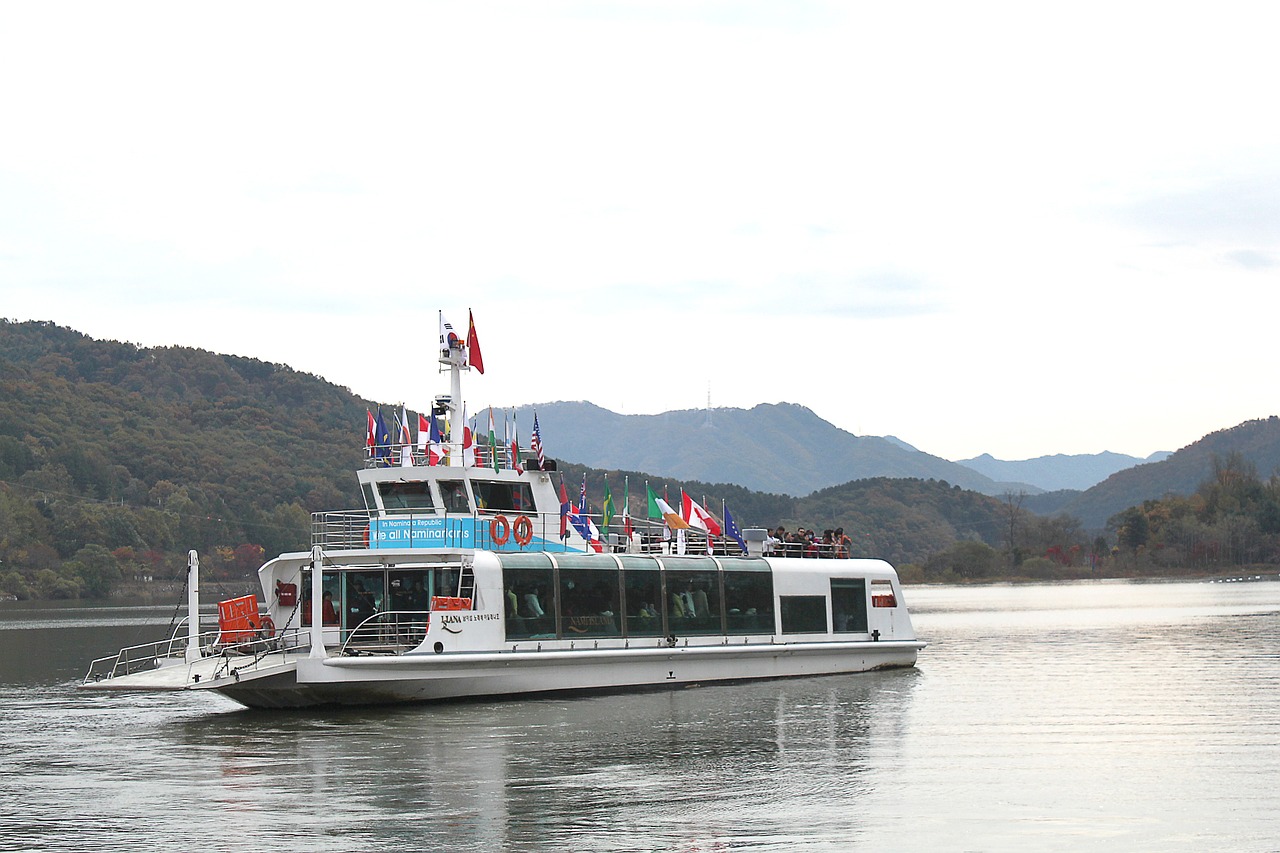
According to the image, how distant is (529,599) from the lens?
95.3 ft

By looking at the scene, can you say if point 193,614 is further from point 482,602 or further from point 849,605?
point 849,605

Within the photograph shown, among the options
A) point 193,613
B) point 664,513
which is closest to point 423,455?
point 193,613

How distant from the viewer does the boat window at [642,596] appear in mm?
31094

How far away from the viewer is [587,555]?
30.8 meters

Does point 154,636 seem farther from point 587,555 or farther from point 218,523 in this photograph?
point 218,523

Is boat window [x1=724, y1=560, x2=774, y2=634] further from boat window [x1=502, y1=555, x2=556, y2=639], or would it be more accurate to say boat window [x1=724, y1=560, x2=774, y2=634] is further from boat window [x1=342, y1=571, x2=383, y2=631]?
boat window [x1=342, y1=571, x2=383, y2=631]

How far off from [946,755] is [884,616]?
14282mm

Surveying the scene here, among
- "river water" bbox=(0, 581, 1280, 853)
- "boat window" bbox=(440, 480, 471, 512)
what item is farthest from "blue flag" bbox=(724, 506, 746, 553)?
"boat window" bbox=(440, 480, 471, 512)

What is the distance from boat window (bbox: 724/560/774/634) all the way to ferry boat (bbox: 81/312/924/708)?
4 cm

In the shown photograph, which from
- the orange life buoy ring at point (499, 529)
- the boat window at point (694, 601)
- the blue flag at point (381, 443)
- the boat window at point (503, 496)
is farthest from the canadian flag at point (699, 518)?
the blue flag at point (381, 443)

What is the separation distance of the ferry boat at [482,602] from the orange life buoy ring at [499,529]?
0.13 feet

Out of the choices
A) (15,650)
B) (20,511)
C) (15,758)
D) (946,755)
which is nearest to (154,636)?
(15,650)

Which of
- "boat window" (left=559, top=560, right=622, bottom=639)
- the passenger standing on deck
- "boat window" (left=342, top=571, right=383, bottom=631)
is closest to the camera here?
"boat window" (left=342, top=571, right=383, bottom=631)

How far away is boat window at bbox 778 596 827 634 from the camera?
1351 inches
